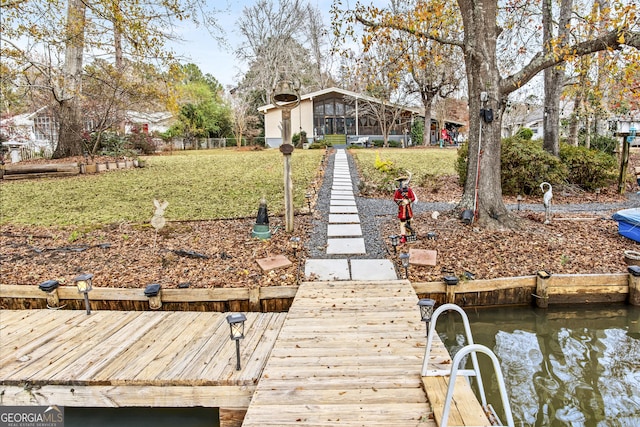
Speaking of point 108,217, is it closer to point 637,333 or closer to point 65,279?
point 65,279

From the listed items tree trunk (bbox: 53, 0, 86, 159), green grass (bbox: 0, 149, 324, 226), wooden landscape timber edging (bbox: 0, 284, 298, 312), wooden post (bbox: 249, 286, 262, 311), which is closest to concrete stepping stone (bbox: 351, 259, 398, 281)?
wooden landscape timber edging (bbox: 0, 284, 298, 312)

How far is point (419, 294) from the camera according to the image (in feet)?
15.8

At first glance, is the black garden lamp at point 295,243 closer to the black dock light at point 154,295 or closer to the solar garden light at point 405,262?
the solar garden light at point 405,262

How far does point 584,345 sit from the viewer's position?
420 centimetres

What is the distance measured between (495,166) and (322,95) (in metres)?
23.1

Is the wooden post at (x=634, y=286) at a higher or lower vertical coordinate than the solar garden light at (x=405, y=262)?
lower

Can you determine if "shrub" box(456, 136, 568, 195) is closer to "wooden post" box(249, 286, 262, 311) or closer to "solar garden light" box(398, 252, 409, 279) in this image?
"solar garden light" box(398, 252, 409, 279)

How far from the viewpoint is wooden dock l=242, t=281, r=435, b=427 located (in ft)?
8.40

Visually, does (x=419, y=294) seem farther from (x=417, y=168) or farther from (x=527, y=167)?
(x=417, y=168)

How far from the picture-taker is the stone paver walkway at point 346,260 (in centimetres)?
524

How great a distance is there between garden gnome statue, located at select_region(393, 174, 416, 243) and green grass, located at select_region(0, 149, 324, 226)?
286 cm

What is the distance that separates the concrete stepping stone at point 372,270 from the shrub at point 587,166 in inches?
312

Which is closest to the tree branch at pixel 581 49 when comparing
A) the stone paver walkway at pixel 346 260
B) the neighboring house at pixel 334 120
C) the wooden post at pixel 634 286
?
the wooden post at pixel 634 286

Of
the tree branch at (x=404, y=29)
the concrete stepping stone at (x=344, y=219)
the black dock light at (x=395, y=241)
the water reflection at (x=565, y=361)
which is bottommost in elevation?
the water reflection at (x=565, y=361)
